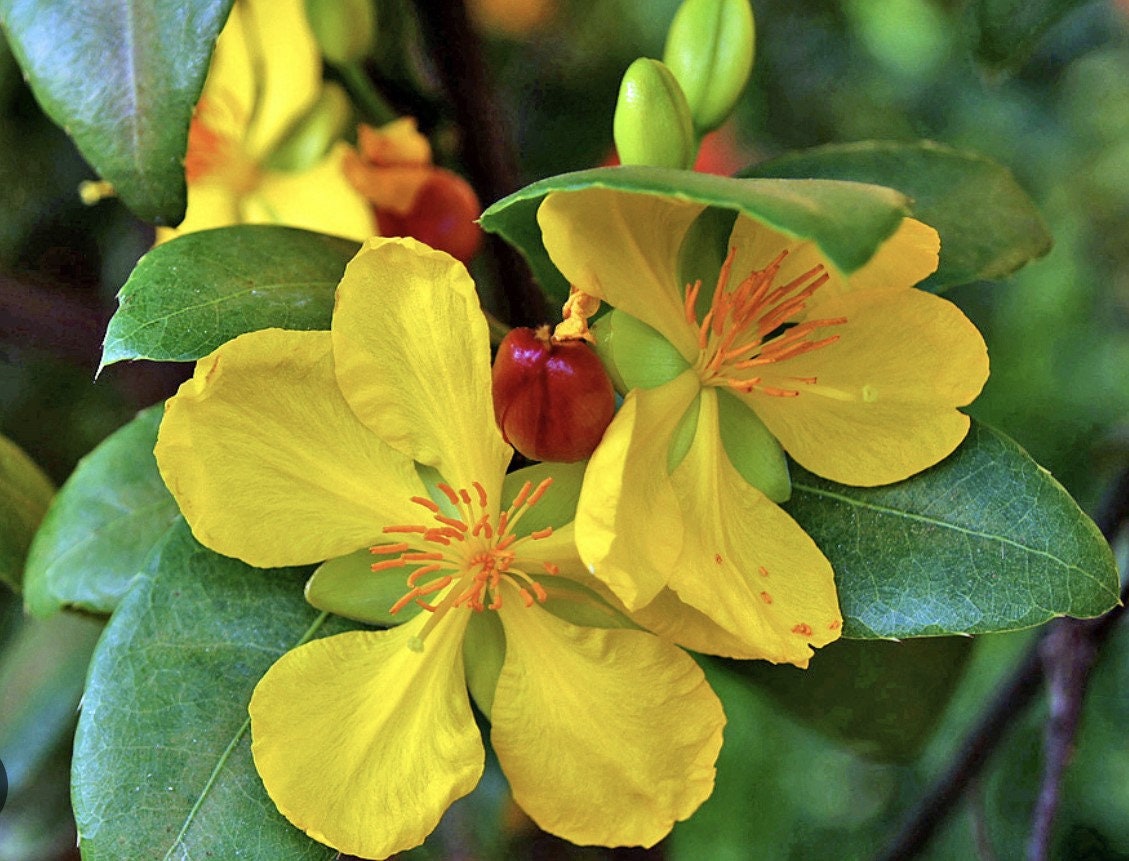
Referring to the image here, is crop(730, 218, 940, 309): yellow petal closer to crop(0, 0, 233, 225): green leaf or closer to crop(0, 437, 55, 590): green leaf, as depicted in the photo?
crop(0, 0, 233, 225): green leaf

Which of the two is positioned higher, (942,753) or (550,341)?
(550,341)

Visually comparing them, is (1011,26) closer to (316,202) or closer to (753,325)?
(753,325)

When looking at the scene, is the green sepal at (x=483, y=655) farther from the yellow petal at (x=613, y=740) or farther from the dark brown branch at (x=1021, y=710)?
the dark brown branch at (x=1021, y=710)

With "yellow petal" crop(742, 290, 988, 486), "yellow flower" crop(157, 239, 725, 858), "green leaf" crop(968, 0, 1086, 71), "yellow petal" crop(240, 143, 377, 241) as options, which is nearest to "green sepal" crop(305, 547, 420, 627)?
"yellow flower" crop(157, 239, 725, 858)

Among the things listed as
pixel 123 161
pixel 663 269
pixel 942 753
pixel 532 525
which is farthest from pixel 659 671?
pixel 942 753

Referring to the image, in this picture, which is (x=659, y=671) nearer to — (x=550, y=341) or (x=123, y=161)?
(x=550, y=341)
